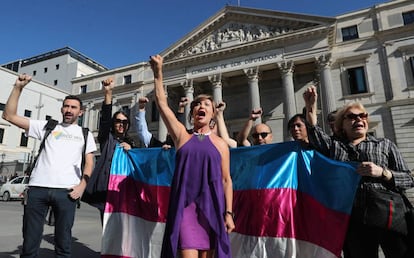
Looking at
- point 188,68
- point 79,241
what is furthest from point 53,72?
point 79,241

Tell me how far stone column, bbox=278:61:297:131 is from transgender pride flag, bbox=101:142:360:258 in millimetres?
19525

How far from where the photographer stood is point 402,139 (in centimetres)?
1991

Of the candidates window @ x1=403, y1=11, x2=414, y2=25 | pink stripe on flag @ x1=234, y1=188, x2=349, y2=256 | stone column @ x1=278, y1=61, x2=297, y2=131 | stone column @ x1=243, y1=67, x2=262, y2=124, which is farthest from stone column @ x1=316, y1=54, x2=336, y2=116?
pink stripe on flag @ x1=234, y1=188, x2=349, y2=256

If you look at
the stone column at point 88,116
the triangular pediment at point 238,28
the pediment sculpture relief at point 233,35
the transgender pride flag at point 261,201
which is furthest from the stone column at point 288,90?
the stone column at point 88,116

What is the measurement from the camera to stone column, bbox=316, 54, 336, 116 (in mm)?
21419

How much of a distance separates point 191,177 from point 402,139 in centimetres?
2301

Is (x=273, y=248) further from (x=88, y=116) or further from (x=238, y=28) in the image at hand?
(x=88, y=116)

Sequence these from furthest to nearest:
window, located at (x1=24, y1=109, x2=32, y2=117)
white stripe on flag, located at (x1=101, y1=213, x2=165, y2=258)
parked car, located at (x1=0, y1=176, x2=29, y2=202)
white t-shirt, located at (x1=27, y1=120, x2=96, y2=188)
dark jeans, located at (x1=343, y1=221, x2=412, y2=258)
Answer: window, located at (x1=24, y1=109, x2=32, y2=117) < parked car, located at (x1=0, y1=176, x2=29, y2=202) < white stripe on flag, located at (x1=101, y1=213, x2=165, y2=258) < white t-shirt, located at (x1=27, y1=120, x2=96, y2=188) < dark jeans, located at (x1=343, y1=221, x2=412, y2=258)

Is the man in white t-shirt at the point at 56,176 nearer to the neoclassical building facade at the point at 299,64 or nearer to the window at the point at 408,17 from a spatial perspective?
the neoclassical building facade at the point at 299,64

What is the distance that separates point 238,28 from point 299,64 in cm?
Answer: 720

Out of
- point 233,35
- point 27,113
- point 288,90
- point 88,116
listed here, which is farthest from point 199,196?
point 27,113

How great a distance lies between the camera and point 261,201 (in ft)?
10.6

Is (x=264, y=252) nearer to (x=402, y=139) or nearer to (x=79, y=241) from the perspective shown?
(x=79, y=241)

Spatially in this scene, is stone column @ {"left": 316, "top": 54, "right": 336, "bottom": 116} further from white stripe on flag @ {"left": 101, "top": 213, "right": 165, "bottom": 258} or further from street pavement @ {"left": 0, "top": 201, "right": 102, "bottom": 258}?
white stripe on flag @ {"left": 101, "top": 213, "right": 165, "bottom": 258}
